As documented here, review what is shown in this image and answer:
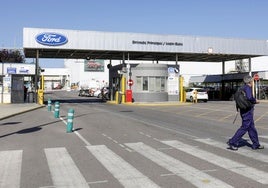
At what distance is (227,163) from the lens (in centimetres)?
793

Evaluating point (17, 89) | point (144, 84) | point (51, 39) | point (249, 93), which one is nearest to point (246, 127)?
point (249, 93)

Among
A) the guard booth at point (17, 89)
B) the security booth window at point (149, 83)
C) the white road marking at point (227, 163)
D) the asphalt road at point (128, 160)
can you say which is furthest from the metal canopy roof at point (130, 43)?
the white road marking at point (227, 163)

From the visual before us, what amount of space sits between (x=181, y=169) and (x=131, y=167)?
97 centimetres

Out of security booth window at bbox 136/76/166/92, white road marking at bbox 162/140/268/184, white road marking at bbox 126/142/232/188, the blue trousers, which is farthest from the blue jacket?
security booth window at bbox 136/76/166/92

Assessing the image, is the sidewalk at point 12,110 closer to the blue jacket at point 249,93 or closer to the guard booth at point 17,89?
the guard booth at point 17,89

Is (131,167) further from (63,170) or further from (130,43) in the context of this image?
(130,43)

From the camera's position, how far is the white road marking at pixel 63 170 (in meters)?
6.34

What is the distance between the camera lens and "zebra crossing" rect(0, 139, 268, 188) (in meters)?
6.38

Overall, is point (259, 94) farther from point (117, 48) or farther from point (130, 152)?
point (130, 152)

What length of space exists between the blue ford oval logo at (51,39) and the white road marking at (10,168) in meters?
24.6

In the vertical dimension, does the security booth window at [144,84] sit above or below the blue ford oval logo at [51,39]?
below

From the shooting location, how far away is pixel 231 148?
31.7 feet

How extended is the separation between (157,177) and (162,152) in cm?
259

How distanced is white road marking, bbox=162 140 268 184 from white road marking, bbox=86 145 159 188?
5.79 feet
